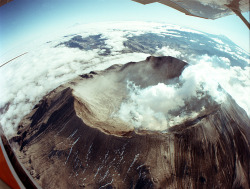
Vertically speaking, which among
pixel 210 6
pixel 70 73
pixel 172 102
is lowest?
pixel 70 73

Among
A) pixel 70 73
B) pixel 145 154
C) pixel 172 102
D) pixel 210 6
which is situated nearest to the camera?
pixel 210 6

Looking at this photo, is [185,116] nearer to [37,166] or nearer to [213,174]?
[213,174]

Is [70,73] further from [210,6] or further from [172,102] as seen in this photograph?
[210,6]

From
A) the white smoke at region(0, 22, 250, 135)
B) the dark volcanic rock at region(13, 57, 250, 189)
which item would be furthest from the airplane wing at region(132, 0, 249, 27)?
the dark volcanic rock at region(13, 57, 250, 189)

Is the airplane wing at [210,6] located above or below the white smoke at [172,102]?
above

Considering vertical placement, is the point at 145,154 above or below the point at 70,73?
above

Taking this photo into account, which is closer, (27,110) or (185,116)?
(185,116)

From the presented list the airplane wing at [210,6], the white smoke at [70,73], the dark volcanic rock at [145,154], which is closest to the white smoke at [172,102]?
the white smoke at [70,73]

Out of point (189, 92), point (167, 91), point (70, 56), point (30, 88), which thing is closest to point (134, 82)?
point (167, 91)

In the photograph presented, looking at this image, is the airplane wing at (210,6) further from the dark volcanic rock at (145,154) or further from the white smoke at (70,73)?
the dark volcanic rock at (145,154)

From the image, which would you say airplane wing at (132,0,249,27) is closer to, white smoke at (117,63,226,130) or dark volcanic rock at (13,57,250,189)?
dark volcanic rock at (13,57,250,189)

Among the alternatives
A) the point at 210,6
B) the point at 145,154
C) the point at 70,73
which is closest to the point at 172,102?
the point at 145,154
